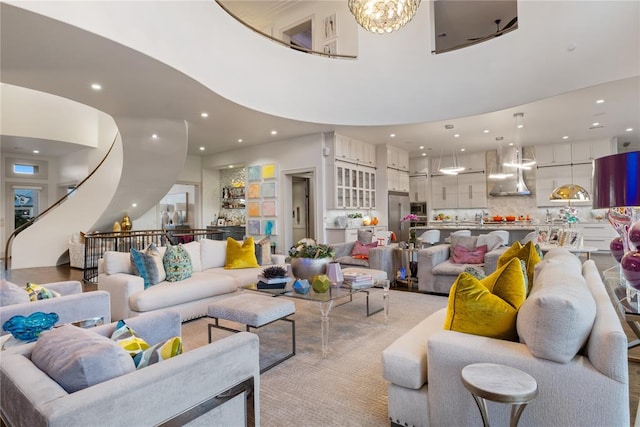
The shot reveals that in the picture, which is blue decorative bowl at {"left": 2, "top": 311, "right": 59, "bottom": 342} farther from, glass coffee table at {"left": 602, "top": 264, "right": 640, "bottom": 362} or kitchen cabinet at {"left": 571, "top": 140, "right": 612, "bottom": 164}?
kitchen cabinet at {"left": 571, "top": 140, "right": 612, "bottom": 164}

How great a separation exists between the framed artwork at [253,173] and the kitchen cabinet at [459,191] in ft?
19.0

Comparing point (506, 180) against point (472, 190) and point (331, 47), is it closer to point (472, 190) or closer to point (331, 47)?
point (472, 190)

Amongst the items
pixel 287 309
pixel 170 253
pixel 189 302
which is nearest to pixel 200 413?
pixel 287 309

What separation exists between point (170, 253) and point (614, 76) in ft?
21.7

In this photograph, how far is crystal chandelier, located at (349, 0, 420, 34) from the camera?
3594mm

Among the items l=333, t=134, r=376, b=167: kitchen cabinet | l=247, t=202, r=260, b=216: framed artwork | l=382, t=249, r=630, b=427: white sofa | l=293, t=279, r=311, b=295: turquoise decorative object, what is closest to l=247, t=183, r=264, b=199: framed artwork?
l=247, t=202, r=260, b=216: framed artwork

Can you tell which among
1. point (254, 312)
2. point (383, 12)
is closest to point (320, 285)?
point (254, 312)

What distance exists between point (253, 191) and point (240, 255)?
422cm

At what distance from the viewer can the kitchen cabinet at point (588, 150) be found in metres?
8.45

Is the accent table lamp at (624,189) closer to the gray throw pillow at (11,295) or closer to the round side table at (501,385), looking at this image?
the round side table at (501,385)

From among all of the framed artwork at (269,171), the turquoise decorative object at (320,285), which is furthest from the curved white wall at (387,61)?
the turquoise decorative object at (320,285)

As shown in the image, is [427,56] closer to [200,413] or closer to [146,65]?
[146,65]

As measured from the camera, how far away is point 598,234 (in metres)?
8.48

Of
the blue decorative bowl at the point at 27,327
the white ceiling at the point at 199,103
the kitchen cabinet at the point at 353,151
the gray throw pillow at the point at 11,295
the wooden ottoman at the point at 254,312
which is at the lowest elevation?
the wooden ottoman at the point at 254,312
